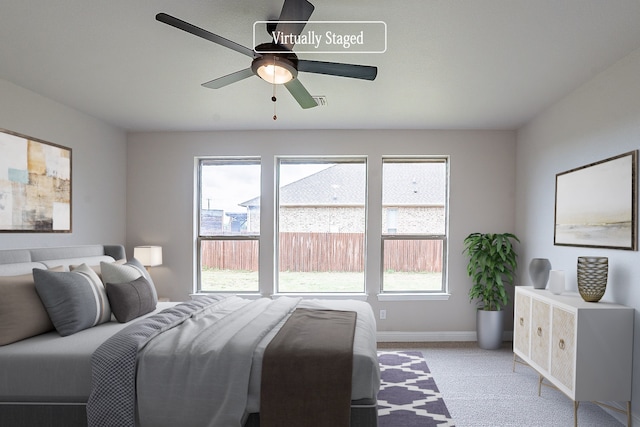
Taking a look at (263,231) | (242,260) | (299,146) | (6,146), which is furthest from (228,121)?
(6,146)

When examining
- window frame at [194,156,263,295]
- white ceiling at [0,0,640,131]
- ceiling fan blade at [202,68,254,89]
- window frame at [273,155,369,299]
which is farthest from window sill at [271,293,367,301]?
ceiling fan blade at [202,68,254,89]

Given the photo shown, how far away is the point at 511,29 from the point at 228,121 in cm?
305

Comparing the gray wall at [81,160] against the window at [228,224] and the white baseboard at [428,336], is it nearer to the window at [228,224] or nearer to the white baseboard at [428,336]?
the window at [228,224]

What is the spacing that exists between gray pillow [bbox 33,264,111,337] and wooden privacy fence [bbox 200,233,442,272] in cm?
221

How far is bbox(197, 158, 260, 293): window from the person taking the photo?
488 centimetres

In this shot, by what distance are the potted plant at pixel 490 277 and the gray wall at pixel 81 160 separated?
4.30m

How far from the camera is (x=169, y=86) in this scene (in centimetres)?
329

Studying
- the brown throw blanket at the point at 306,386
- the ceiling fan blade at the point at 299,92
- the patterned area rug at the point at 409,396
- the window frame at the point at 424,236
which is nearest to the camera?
the brown throw blanket at the point at 306,386

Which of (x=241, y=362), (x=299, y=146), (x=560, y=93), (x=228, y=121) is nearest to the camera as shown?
(x=241, y=362)

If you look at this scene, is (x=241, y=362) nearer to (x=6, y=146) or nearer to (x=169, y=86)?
(x=169, y=86)

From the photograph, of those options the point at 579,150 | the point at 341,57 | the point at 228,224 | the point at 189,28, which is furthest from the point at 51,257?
the point at 579,150

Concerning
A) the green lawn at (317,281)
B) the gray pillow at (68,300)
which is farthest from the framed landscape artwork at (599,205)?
the gray pillow at (68,300)

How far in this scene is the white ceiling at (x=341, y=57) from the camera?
2.15 m

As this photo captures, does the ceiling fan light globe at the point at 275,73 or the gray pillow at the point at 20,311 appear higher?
the ceiling fan light globe at the point at 275,73
